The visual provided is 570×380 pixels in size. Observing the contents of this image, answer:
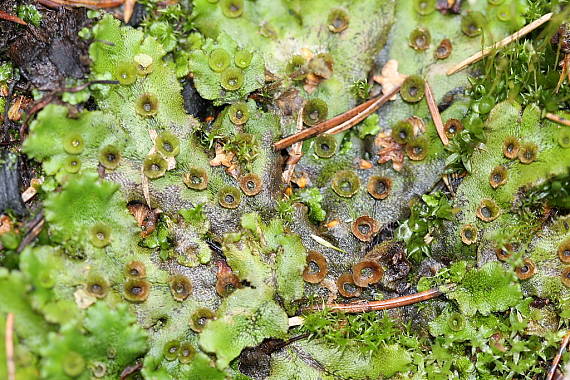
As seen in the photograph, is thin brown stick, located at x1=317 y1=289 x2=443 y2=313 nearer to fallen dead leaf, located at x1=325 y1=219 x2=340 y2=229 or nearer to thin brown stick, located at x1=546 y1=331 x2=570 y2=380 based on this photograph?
fallen dead leaf, located at x1=325 y1=219 x2=340 y2=229

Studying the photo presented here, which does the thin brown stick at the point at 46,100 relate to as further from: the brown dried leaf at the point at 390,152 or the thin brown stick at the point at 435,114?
the thin brown stick at the point at 435,114

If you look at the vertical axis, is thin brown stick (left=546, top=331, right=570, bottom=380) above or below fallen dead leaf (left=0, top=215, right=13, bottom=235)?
below

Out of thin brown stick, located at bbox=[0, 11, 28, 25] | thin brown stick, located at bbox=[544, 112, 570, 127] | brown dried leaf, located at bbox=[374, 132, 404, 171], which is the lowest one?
brown dried leaf, located at bbox=[374, 132, 404, 171]

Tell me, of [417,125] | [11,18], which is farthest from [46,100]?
[417,125]

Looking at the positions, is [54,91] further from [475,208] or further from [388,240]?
[475,208]

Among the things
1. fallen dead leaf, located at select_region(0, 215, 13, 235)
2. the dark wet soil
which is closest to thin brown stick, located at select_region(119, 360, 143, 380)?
fallen dead leaf, located at select_region(0, 215, 13, 235)

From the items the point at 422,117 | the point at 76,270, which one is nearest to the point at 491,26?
the point at 422,117
